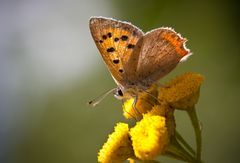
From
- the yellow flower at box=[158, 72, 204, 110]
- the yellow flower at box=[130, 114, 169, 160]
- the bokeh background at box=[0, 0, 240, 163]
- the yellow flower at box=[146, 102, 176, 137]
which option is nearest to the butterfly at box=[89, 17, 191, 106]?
the yellow flower at box=[158, 72, 204, 110]

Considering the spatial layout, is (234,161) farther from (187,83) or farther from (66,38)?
(66,38)

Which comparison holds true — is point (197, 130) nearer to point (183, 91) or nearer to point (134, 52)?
point (183, 91)

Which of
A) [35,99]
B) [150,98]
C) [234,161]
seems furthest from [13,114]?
[150,98]

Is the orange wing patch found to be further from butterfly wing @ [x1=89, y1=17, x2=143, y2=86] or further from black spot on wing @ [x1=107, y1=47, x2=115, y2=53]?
black spot on wing @ [x1=107, y1=47, x2=115, y2=53]

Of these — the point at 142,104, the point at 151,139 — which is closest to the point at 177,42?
the point at 142,104

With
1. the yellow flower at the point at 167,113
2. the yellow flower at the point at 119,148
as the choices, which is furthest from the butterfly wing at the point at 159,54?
the yellow flower at the point at 119,148

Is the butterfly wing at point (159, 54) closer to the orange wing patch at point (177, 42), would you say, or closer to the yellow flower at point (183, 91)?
the orange wing patch at point (177, 42)
